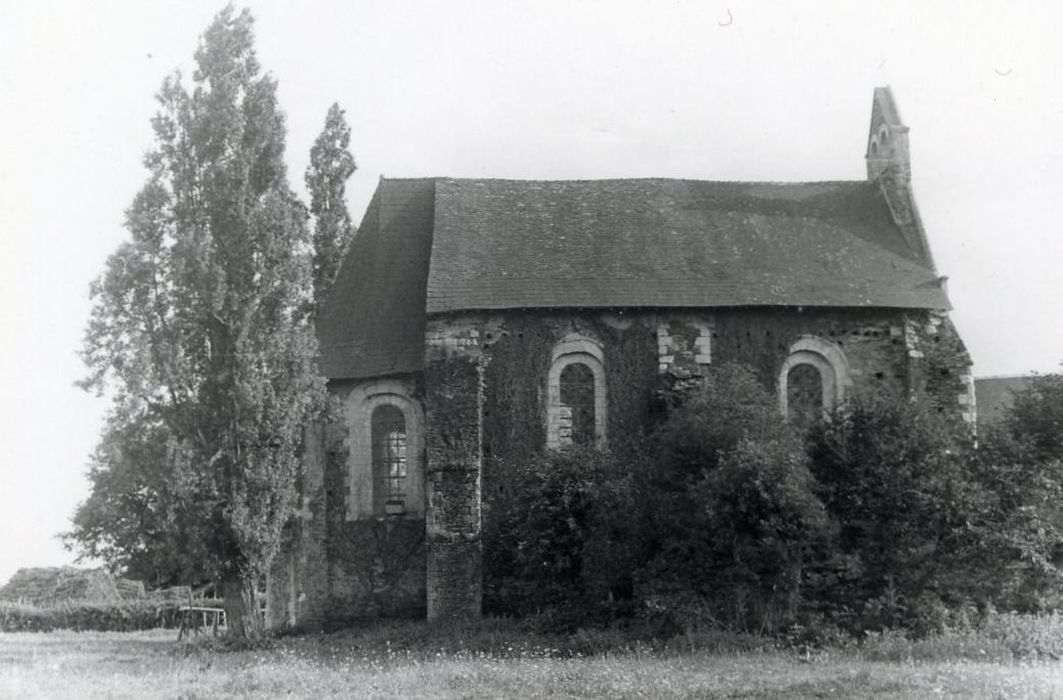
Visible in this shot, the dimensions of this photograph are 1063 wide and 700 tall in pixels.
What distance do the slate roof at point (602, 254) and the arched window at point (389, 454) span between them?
139 centimetres

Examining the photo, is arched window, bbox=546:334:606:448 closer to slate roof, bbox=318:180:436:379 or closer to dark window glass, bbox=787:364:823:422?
slate roof, bbox=318:180:436:379

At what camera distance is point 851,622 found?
20.7 meters

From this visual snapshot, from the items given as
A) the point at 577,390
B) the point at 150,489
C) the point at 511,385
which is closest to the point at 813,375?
the point at 577,390

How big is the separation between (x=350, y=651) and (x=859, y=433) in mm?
11182

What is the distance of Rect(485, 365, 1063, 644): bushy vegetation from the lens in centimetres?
2052

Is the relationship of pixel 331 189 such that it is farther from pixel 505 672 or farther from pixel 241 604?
pixel 505 672

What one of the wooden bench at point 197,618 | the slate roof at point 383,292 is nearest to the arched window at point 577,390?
the slate roof at point 383,292

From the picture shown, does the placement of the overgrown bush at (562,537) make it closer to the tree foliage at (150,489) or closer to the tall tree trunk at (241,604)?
the tall tree trunk at (241,604)

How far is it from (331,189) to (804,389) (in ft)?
61.7

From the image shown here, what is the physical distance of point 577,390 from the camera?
2672cm

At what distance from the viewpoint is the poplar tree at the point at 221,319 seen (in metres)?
23.0

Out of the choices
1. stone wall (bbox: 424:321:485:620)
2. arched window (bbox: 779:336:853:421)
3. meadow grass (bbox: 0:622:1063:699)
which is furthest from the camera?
arched window (bbox: 779:336:853:421)

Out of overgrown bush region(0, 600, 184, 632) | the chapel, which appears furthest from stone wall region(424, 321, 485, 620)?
overgrown bush region(0, 600, 184, 632)

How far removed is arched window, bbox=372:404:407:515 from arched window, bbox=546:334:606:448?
13.3 ft
